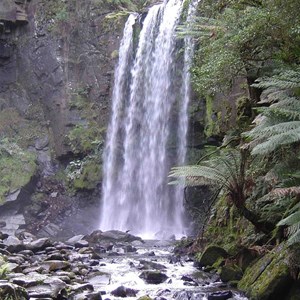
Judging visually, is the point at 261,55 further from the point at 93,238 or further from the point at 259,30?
the point at 93,238

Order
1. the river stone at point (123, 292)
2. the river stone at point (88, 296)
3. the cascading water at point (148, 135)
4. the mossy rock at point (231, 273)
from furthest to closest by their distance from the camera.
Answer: the cascading water at point (148, 135) < the mossy rock at point (231, 273) < the river stone at point (123, 292) < the river stone at point (88, 296)

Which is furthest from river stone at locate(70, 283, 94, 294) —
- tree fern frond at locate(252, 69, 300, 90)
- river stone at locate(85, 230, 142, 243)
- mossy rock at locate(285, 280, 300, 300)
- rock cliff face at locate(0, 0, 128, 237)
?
rock cliff face at locate(0, 0, 128, 237)

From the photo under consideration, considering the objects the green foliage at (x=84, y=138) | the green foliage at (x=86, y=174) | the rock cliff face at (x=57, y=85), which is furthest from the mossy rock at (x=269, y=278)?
the green foliage at (x=84, y=138)

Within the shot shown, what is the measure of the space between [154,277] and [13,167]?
11.1 m

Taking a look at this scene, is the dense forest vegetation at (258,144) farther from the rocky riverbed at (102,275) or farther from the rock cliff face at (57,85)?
the rock cliff face at (57,85)

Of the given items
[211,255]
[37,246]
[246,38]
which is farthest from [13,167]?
[246,38]

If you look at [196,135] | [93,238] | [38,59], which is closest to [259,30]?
[93,238]

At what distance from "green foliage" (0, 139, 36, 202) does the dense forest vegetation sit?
9417 mm

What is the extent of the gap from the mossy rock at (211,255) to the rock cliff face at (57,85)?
32.1ft

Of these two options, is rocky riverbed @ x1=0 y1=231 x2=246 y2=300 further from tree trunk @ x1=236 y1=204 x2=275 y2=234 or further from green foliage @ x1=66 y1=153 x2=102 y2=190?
green foliage @ x1=66 y1=153 x2=102 y2=190

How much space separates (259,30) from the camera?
7254 millimetres

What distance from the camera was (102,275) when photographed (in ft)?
24.4

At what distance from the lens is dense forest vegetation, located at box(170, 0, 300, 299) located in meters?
5.08

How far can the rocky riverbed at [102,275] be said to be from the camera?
5.79 meters
